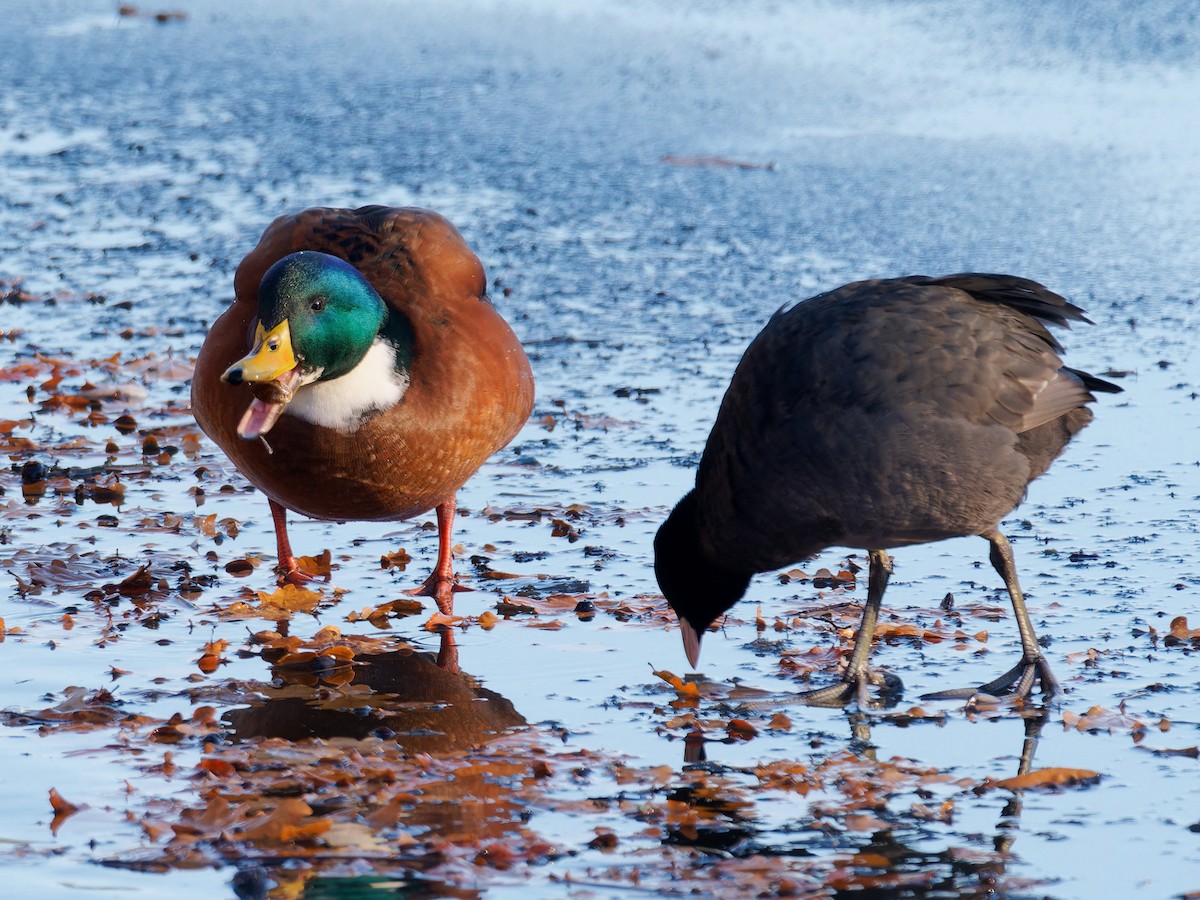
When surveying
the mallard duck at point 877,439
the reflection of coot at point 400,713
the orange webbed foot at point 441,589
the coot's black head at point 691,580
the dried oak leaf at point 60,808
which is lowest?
the dried oak leaf at point 60,808

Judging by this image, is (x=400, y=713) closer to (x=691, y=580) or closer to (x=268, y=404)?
(x=691, y=580)

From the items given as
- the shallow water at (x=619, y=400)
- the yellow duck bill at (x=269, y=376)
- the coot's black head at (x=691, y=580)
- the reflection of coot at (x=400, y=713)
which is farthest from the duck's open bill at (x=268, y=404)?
the coot's black head at (x=691, y=580)

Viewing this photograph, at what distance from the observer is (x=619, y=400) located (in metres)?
7.11

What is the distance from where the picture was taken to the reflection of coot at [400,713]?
427 cm

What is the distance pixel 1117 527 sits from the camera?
18.7 ft

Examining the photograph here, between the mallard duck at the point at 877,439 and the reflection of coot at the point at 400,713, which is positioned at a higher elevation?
the mallard duck at the point at 877,439

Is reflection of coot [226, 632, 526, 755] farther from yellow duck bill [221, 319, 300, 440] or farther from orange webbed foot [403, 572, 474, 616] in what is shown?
yellow duck bill [221, 319, 300, 440]

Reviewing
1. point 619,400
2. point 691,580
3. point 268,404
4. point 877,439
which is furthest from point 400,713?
point 619,400

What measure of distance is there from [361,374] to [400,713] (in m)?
1.14

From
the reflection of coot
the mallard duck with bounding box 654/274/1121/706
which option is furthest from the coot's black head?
the reflection of coot

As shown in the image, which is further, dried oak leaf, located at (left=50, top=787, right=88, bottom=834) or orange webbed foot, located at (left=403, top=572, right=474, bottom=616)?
orange webbed foot, located at (left=403, top=572, right=474, bottom=616)

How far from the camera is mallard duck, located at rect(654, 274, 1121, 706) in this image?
4.62 m

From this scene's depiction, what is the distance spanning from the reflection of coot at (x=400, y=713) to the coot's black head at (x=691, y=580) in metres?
0.66

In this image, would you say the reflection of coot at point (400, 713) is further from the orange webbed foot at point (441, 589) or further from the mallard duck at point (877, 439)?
the mallard duck at point (877, 439)
